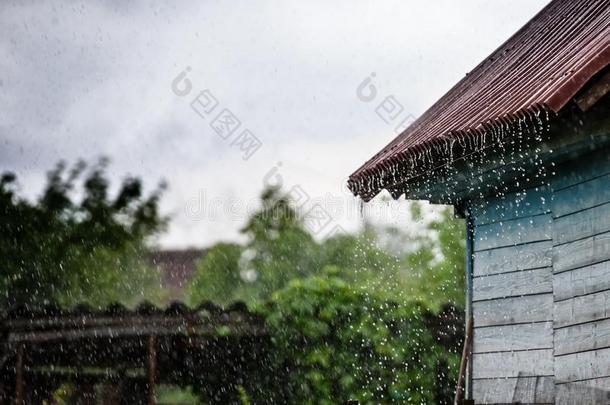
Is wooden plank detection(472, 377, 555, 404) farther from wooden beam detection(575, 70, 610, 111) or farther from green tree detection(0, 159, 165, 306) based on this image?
green tree detection(0, 159, 165, 306)

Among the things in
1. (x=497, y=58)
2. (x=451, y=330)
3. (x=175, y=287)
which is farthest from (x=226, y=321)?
(x=175, y=287)

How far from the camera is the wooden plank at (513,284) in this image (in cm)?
721

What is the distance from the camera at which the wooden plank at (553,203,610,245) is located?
662 centimetres

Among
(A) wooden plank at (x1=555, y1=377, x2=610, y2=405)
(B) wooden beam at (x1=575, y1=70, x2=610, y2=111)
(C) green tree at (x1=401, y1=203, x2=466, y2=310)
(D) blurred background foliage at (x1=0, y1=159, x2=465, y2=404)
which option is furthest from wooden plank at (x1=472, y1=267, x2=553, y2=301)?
(C) green tree at (x1=401, y1=203, x2=466, y2=310)

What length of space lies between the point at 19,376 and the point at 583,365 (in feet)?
27.8

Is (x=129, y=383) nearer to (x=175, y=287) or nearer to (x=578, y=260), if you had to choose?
(x=578, y=260)

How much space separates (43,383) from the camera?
14.4 meters

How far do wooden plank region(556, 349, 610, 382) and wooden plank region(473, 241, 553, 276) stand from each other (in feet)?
2.38

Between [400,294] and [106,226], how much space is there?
23.2 m

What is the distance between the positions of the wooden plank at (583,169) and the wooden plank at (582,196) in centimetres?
4

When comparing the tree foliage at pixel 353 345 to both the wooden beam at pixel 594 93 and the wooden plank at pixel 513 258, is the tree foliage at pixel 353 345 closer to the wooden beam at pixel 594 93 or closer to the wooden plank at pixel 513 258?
the wooden plank at pixel 513 258

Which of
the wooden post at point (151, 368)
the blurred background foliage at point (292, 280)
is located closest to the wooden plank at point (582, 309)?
the blurred background foliage at point (292, 280)

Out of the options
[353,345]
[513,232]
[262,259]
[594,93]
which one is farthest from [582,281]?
[262,259]

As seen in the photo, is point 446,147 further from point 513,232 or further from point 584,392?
point 584,392
